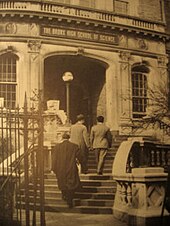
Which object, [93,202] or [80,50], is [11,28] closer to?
[80,50]

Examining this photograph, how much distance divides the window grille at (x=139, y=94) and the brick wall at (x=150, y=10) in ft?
5.91

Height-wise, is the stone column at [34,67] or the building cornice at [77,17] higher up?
the building cornice at [77,17]

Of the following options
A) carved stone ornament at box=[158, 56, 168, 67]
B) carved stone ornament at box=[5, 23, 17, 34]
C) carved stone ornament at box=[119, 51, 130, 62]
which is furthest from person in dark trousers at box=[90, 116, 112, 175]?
carved stone ornament at box=[158, 56, 168, 67]

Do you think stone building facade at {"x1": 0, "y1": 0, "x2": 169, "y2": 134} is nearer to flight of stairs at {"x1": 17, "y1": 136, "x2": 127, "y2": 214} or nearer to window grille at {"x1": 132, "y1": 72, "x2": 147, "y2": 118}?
window grille at {"x1": 132, "y1": 72, "x2": 147, "y2": 118}

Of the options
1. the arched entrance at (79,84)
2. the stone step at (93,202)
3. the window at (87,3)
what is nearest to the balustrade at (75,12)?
the window at (87,3)

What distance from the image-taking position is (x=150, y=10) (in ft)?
45.3

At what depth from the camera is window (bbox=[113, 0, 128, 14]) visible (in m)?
13.6

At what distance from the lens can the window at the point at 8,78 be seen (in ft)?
38.7

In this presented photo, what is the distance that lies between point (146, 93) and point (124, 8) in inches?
108

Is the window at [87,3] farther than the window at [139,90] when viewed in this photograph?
No

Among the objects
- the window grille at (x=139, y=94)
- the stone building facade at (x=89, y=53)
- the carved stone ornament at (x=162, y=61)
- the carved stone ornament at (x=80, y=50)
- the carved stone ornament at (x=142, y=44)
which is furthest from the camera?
the carved stone ornament at (x=162, y=61)

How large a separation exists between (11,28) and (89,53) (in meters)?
2.50

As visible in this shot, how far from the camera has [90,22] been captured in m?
12.4

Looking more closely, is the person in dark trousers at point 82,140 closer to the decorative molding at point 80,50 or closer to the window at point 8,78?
the window at point 8,78
